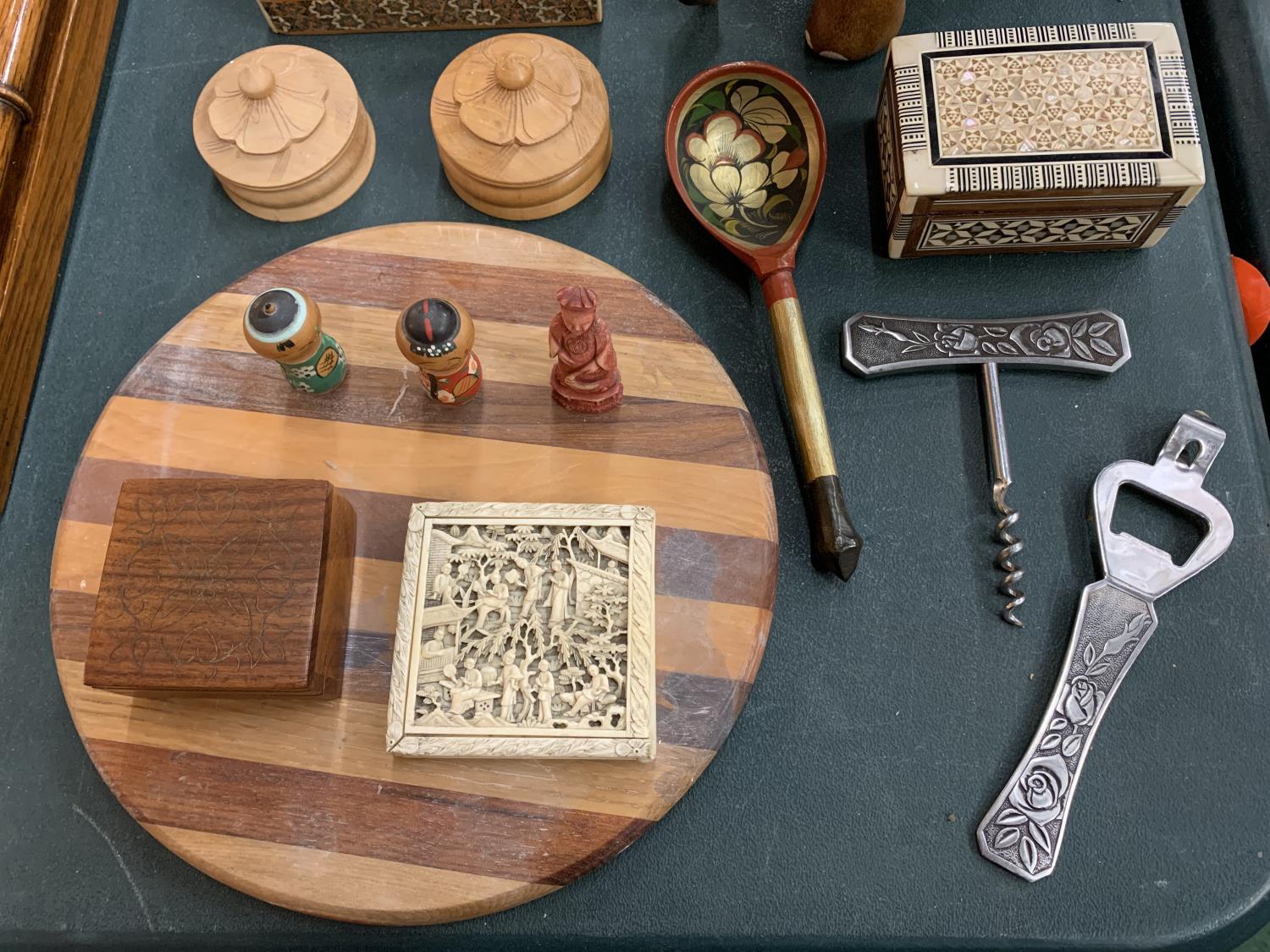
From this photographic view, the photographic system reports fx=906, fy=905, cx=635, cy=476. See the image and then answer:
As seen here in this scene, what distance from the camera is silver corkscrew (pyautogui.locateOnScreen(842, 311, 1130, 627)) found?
52.7 inches

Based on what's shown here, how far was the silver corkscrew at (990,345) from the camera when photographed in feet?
4.39

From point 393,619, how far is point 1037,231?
1.10 m

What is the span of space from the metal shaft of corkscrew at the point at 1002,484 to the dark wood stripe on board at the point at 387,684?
1.35 feet

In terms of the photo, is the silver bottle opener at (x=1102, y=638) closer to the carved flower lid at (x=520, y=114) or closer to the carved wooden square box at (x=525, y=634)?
the carved wooden square box at (x=525, y=634)

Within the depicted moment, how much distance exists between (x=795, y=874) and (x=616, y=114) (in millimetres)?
1222

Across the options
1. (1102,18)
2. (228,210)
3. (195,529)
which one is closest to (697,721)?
(195,529)

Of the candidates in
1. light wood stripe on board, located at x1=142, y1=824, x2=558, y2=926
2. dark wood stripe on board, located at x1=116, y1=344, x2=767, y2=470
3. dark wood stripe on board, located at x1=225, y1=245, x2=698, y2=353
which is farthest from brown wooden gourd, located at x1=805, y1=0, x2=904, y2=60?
light wood stripe on board, located at x1=142, y1=824, x2=558, y2=926

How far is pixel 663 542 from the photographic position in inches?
47.6

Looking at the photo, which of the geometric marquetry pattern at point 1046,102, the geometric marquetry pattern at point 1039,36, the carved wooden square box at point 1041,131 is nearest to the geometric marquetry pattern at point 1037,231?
the carved wooden square box at point 1041,131

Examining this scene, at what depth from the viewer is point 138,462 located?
1.25 meters

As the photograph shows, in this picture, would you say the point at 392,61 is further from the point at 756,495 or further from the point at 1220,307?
the point at 1220,307

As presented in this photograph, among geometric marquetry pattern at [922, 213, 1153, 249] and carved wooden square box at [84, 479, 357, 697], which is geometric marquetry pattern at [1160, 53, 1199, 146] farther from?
carved wooden square box at [84, 479, 357, 697]

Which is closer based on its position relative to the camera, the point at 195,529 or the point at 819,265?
the point at 195,529

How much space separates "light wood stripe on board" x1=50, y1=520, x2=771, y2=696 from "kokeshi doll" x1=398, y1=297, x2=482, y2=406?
28 centimetres
